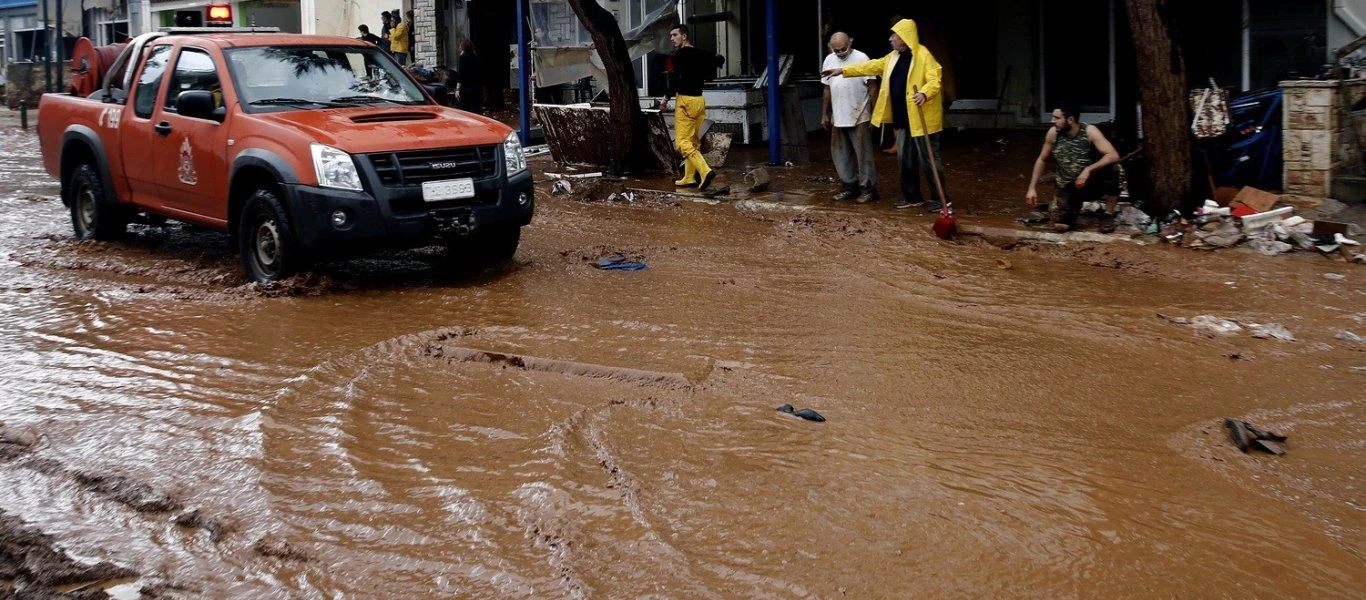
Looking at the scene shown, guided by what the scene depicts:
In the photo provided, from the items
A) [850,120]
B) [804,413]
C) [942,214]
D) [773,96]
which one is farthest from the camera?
[773,96]

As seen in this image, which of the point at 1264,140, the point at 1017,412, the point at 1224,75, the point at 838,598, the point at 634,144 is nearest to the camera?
the point at 838,598

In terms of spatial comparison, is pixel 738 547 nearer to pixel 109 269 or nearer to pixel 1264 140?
pixel 109 269

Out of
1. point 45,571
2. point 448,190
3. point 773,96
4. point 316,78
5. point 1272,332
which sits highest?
point 773,96

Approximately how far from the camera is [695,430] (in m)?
5.80

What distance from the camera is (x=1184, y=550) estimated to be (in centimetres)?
448

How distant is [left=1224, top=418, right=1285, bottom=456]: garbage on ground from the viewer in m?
5.47

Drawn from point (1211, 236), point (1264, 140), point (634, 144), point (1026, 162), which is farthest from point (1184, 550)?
point (634, 144)

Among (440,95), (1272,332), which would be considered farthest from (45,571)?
(440,95)

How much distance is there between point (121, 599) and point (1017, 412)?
388 cm

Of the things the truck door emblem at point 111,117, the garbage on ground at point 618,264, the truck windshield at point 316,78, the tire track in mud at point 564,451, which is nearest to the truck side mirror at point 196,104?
the truck windshield at point 316,78

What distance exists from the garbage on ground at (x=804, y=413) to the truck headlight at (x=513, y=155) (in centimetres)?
404

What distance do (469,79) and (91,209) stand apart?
8.53 m

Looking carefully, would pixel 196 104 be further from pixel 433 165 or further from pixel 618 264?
pixel 618 264

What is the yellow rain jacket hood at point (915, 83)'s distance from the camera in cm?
1167
